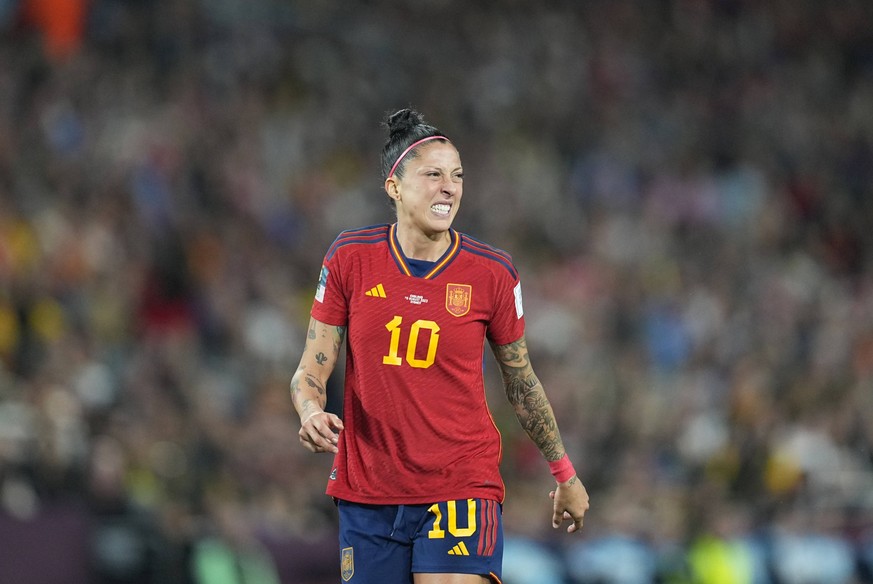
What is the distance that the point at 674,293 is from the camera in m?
13.6

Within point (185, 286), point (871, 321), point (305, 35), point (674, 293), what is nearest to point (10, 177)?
point (185, 286)

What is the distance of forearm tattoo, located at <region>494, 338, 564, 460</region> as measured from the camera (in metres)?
5.08

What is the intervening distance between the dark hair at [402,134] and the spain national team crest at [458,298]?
1.55 feet

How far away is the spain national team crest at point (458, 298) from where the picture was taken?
4.84 metres

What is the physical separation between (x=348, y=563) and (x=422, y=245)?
3.88 feet

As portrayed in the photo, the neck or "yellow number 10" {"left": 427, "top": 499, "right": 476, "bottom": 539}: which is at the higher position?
the neck

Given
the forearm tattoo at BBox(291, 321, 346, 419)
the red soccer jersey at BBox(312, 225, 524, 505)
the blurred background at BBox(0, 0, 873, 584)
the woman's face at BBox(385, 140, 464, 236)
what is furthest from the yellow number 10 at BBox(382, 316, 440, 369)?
the blurred background at BBox(0, 0, 873, 584)

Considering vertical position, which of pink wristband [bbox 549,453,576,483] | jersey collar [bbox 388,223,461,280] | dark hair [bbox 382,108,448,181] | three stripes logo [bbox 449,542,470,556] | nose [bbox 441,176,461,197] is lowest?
three stripes logo [bbox 449,542,470,556]

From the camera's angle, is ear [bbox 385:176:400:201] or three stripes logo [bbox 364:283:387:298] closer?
three stripes logo [bbox 364:283:387:298]

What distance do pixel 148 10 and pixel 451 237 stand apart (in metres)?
9.32

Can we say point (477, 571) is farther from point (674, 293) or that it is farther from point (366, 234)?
point (674, 293)

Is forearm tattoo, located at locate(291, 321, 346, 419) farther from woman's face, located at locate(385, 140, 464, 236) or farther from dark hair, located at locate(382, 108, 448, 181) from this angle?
dark hair, located at locate(382, 108, 448, 181)

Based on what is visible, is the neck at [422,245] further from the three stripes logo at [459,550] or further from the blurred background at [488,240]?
the blurred background at [488,240]

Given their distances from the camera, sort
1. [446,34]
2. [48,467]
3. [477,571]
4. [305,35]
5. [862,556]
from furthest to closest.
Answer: [446,34], [305,35], [862,556], [48,467], [477,571]
